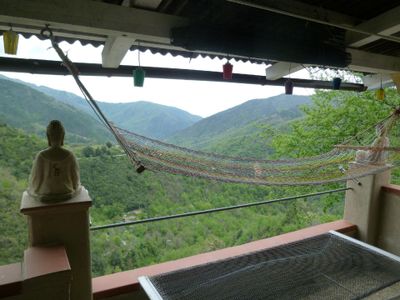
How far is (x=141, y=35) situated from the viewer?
131 cm

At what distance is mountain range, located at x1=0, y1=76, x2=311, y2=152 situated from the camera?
208 inches

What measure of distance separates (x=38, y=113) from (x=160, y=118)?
3514mm

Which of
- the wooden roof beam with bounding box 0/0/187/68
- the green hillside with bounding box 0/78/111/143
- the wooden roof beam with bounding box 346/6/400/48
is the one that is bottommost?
the green hillside with bounding box 0/78/111/143

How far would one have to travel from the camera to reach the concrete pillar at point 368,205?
92.1 inches

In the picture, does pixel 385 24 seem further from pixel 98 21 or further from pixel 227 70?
pixel 98 21

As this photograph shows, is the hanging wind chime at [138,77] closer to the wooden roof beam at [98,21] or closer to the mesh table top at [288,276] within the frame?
the wooden roof beam at [98,21]

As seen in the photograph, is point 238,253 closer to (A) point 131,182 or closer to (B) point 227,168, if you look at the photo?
(B) point 227,168

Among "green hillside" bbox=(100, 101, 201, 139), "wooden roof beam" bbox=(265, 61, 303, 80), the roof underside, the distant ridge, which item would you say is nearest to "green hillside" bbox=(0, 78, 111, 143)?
the distant ridge

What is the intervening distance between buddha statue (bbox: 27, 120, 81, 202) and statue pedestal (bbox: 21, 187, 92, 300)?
1.3 inches

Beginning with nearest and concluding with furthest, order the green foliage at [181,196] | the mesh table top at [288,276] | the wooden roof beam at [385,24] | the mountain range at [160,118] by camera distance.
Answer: the mesh table top at [288,276] → the wooden roof beam at [385,24] → the green foliage at [181,196] → the mountain range at [160,118]

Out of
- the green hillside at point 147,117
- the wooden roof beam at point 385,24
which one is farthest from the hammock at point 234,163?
the green hillside at point 147,117

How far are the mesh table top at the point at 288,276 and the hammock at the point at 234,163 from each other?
0.45 metres

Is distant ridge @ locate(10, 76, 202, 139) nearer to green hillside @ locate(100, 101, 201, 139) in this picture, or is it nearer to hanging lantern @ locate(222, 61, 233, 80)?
green hillside @ locate(100, 101, 201, 139)

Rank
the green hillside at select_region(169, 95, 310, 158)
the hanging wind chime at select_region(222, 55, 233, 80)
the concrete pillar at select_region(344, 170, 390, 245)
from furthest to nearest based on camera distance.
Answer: the green hillside at select_region(169, 95, 310, 158) < the concrete pillar at select_region(344, 170, 390, 245) < the hanging wind chime at select_region(222, 55, 233, 80)
